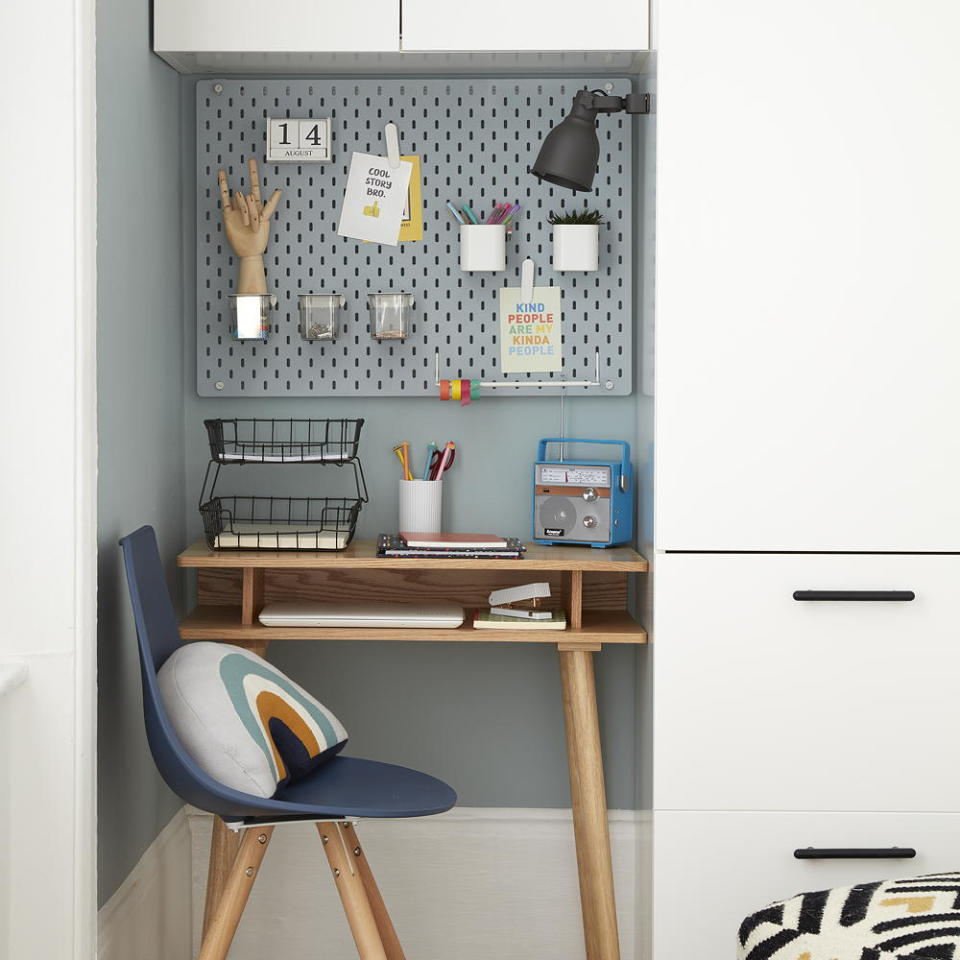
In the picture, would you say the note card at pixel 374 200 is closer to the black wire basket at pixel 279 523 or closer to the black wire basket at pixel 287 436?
the black wire basket at pixel 287 436

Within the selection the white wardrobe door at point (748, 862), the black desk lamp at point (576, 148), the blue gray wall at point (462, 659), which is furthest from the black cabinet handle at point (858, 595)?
the black desk lamp at point (576, 148)

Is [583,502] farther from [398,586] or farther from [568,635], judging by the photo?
[398,586]

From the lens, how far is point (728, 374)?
1.82 metres

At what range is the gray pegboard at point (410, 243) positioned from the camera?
2.17 m

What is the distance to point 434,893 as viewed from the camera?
225 cm

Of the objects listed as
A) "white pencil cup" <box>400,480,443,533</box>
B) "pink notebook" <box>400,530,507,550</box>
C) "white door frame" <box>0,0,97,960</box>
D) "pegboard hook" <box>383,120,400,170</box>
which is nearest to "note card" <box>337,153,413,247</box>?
"pegboard hook" <box>383,120,400,170</box>

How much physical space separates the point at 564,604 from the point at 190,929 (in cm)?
104

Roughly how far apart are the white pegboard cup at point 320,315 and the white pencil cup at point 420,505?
13.3 inches

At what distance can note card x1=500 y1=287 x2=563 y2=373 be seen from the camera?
2.18 m

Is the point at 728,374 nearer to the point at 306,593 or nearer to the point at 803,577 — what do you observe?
the point at 803,577

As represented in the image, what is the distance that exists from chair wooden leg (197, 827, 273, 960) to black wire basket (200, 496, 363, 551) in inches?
21.0

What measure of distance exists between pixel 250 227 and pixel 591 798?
4.22ft

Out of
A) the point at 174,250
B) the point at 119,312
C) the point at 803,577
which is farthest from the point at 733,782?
the point at 174,250

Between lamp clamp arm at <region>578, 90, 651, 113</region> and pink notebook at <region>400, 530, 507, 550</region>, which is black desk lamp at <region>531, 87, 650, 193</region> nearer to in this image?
lamp clamp arm at <region>578, 90, 651, 113</region>
